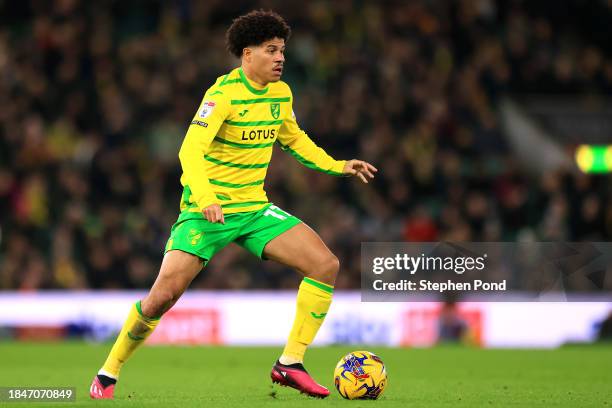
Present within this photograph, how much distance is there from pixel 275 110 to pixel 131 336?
5.68 ft

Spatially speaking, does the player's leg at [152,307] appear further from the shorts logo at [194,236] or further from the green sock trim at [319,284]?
the green sock trim at [319,284]

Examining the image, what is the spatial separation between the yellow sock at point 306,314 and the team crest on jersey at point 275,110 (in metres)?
1.09

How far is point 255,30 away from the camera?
324 inches

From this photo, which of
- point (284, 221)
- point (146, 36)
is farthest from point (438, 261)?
point (146, 36)

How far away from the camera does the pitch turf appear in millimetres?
8008

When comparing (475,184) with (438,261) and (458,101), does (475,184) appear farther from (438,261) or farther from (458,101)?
(438,261)

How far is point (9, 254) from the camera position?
17.1 m

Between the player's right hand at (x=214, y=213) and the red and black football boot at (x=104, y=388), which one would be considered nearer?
the player's right hand at (x=214, y=213)

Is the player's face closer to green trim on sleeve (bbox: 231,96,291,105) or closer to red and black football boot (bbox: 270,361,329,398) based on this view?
green trim on sleeve (bbox: 231,96,291,105)

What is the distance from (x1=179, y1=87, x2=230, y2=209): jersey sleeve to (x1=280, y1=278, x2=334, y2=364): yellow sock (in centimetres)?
87

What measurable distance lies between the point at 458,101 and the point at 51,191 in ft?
20.3

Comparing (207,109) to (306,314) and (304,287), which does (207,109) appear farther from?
(306,314)

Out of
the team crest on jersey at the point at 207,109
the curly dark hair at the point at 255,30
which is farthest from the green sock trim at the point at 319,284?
the curly dark hair at the point at 255,30

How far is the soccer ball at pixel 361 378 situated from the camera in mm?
7945
